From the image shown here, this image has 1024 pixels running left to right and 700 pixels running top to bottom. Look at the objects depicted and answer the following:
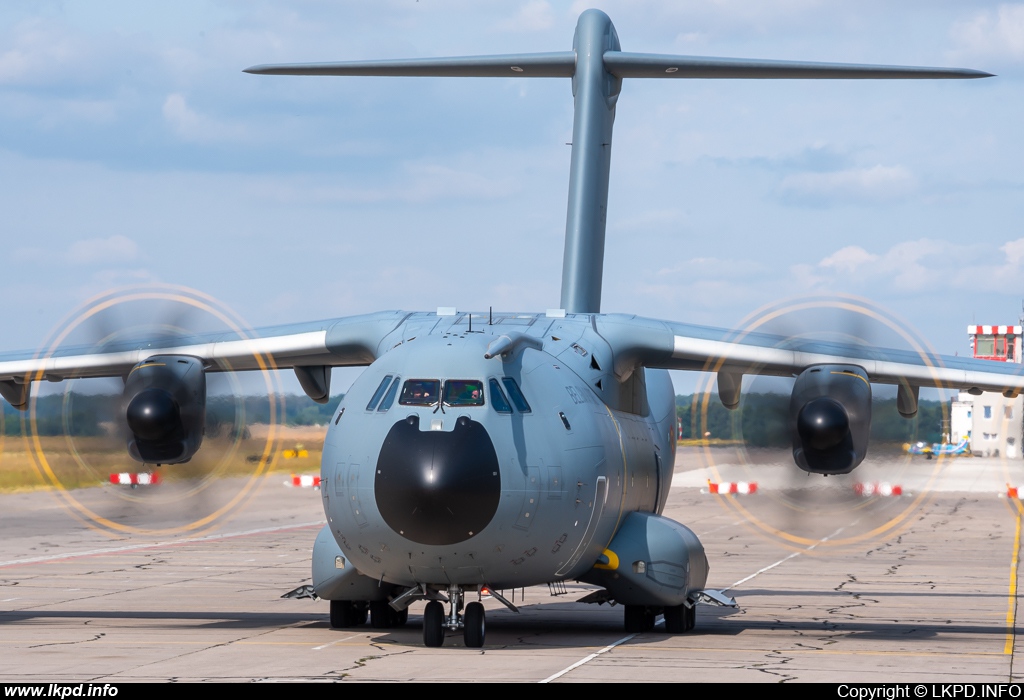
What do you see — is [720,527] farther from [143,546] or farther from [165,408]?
[165,408]

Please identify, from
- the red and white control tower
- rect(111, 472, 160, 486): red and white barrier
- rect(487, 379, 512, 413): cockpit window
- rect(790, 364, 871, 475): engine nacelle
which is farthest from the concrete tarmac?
the red and white control tower

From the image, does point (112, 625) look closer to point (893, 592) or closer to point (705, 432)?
Result: point (705, 432)

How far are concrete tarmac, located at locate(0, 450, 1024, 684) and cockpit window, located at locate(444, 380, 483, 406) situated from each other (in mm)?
2403

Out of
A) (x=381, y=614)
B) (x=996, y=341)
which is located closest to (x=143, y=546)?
(x=381, y=614)

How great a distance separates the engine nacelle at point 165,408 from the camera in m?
17.2

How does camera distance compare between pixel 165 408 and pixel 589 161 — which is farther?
pixel 589 161

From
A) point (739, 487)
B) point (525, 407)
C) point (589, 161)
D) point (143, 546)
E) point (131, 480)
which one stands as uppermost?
point (589, 161)

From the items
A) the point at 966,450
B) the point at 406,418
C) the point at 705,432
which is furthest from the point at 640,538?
the point at 966,450

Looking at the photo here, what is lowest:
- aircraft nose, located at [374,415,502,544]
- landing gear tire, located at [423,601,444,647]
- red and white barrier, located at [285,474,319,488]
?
landing gear tire, located at [423,601,444,647]

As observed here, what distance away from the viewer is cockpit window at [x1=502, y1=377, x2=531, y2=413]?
14.9 metres

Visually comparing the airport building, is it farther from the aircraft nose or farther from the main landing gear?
the aircraft nose

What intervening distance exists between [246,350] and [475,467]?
17.2 ft

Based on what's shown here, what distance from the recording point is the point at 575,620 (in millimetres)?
19328

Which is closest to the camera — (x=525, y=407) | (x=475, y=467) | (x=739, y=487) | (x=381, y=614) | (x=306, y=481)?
(x=475, y=467)
